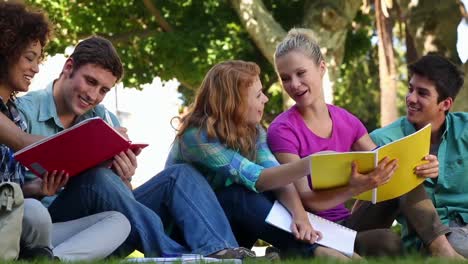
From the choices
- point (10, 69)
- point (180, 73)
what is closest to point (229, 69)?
point (10, 69)

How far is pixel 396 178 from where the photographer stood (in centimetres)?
473

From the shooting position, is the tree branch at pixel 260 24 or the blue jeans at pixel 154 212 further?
the tree branch at pixel 260 24

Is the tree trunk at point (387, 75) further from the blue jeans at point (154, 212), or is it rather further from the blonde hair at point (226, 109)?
the blue jeans at point (154, 212)

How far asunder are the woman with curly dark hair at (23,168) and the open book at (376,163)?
0.99 m

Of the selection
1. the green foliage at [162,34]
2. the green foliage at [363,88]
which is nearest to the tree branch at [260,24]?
the green foliage at [162,34]

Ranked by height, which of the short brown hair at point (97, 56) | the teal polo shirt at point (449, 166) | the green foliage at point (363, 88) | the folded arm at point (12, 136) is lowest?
the green foliage at point (363, 88)

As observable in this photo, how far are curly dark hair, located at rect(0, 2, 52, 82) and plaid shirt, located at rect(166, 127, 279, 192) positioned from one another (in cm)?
91

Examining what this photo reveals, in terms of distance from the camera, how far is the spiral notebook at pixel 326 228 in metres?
4.65

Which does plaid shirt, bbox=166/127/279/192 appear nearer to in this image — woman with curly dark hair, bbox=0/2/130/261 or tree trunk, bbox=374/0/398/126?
woman with curly dark hair, bbox=0/2/130/261

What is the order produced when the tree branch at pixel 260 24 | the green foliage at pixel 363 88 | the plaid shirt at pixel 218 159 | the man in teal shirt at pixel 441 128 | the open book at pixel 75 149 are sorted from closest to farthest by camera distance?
the open book at pixel 75 149, the plaid shirt at pixel 218 159, the man in teal shirt at pixel 441 128, the tree branch at pixel 260 24, the green foliage at pixel 363 88

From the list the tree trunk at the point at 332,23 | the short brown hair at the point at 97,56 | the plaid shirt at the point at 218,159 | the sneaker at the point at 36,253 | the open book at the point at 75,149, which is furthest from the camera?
the tree trunk at the point at 332,23

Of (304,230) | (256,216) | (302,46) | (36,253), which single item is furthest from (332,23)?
(36,253)

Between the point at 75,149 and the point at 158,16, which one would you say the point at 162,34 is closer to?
the point at 158,16

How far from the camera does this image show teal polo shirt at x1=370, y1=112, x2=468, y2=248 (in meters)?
5.21
